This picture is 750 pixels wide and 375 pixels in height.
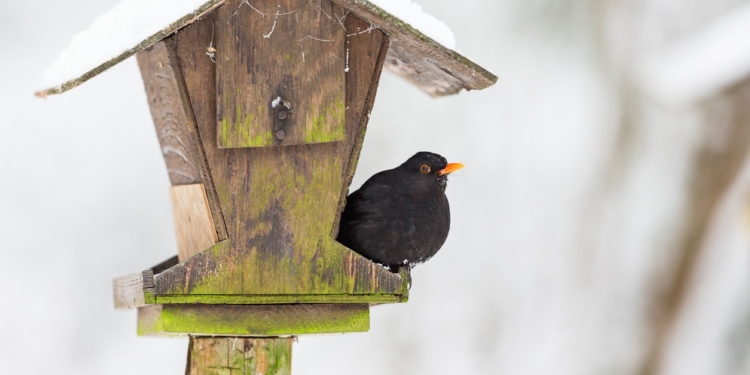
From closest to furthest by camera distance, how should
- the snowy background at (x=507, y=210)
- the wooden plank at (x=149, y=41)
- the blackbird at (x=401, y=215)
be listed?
the wooden plank at (x=149, y=41) < the blackbird at (x=401, y=215) < the snowy background at (x=507, y=210)

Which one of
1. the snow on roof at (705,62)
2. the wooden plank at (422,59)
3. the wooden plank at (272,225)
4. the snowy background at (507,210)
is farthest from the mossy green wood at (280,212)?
the snowy background at (507,210)

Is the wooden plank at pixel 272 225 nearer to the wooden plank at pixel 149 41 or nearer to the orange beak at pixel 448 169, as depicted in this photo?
the wooden plank at pixel 149 41

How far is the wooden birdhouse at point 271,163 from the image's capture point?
3.14 m

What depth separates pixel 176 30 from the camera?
298cm

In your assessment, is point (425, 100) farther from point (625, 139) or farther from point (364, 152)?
point (625, 139)

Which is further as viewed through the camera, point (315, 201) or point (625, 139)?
point (625, 139)

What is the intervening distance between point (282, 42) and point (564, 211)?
211 inches

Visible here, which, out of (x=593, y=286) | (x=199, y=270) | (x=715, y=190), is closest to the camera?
(x=199, y=270)

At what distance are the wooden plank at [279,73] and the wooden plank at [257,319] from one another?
0.62 meters

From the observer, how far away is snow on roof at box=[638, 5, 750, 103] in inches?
243

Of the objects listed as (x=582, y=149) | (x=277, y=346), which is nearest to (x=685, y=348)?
(x=582, y=149)

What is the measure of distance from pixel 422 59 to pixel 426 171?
516mm

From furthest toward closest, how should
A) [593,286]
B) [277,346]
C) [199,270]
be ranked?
[593,286]
[277,346]
[199,270]

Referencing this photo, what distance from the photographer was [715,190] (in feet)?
22.4
